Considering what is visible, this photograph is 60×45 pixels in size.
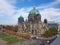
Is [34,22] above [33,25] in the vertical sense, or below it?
above

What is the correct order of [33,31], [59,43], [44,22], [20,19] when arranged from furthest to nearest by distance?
[20,19], [44,22], [33,31], [59,43]

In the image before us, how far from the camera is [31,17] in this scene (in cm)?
Answer: 6706

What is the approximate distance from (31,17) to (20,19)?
40.2 ft

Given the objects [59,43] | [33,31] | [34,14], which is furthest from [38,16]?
[59,43]

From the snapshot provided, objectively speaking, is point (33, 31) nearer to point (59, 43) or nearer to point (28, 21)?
point (28, 21)

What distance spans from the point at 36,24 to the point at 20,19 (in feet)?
43.7

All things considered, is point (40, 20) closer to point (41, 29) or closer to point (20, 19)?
point (41, 29)

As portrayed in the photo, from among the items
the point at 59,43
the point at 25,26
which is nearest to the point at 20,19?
the point at 25,26

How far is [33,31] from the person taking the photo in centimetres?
6506

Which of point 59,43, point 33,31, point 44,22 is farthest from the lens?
point 44,22

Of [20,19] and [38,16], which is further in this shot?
[20,19]

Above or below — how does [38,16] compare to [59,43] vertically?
above

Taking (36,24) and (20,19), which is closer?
(36,24)

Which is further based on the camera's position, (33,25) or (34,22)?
(34,22)
